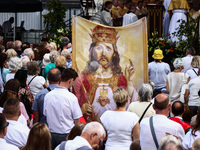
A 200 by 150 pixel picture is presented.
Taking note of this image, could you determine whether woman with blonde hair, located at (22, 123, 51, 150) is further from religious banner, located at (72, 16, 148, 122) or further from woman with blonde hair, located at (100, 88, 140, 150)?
religious banner, located at (72, 16, 148, 122)

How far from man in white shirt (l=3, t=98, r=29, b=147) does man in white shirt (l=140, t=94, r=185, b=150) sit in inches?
52.4

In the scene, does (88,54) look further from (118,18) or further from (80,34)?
(118,18)

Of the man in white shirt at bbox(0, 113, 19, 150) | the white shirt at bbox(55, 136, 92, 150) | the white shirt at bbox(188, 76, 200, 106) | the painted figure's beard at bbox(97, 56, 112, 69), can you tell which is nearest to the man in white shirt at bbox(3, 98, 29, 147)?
the man in white shirt at bbox(0, 113, 19, 150)

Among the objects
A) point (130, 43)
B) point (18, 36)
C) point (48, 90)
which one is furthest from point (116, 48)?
point (18, 36)

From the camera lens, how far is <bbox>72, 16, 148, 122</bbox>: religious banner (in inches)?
310

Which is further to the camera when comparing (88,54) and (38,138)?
(88,54)

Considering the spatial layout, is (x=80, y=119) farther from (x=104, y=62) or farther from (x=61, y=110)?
(x=104, y=62)

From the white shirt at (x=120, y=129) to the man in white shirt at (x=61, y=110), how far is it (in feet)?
1.91

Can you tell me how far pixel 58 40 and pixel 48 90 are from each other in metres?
9.74

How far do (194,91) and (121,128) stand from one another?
301 cm

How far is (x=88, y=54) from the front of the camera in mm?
7945

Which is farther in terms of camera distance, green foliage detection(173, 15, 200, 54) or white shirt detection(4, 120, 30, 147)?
green foliage detection(173, 15, 200, 54)

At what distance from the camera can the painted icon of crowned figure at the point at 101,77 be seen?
7758 mm

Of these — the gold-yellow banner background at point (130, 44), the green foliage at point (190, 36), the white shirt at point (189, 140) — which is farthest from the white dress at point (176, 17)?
the white shirt at point (189, 140)
